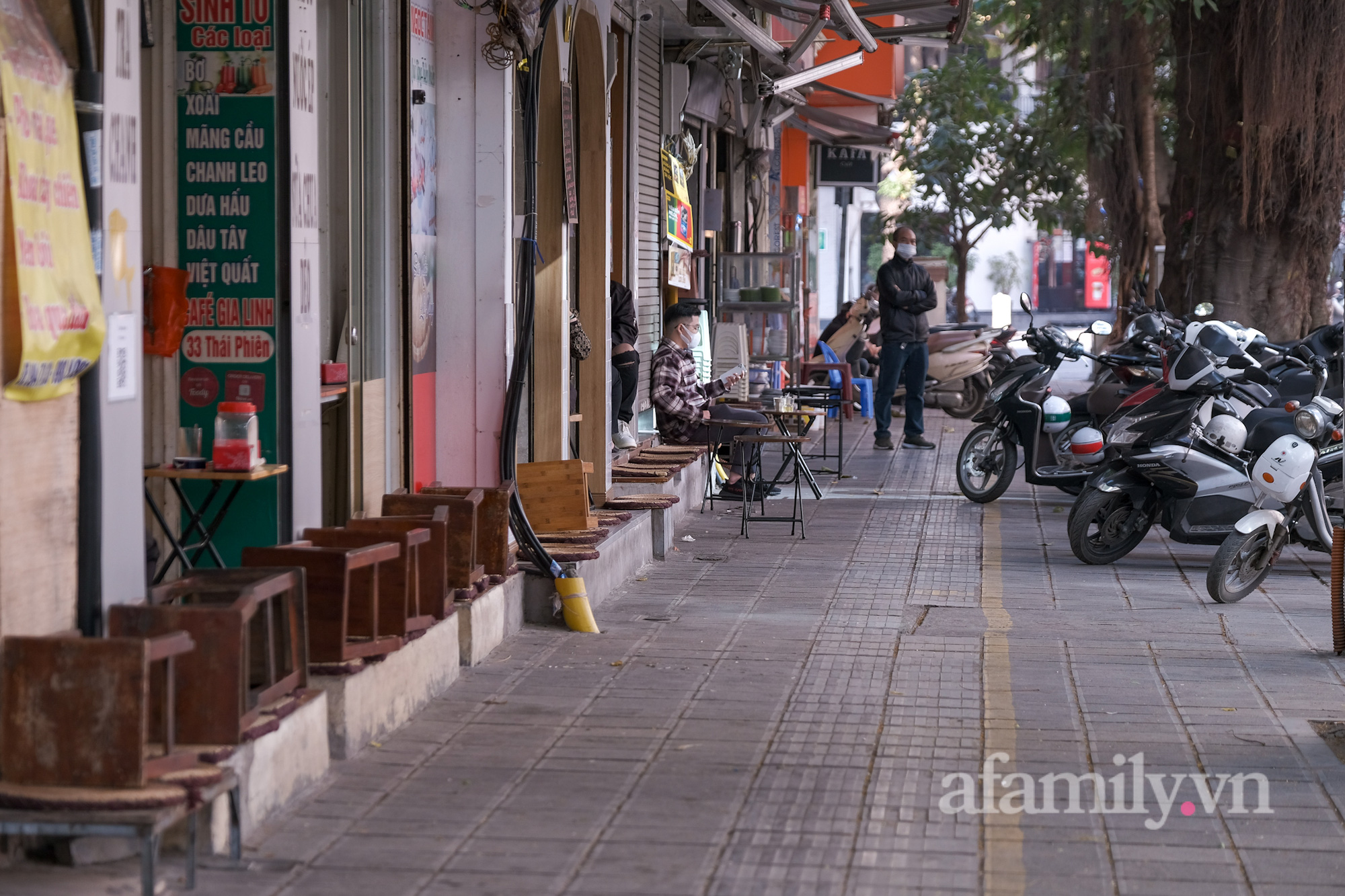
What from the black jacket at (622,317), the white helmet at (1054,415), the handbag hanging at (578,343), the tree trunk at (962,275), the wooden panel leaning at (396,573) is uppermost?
the tree trunk at (962,275)

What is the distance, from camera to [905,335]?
51.7 ft

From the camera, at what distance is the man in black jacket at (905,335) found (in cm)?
1553

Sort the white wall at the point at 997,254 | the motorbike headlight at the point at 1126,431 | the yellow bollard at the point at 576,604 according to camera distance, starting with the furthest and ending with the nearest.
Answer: the white wall at the point at 997,254
the motorbike headlight at the point at 1126,431
the yellow bollard at the point at 576,604

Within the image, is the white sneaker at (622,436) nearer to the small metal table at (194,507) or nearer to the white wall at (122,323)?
the small metal table at (194,507)

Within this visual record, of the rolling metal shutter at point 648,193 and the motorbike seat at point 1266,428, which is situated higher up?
the rolling metal shutter at point 648,193

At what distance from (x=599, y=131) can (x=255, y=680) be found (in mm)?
5622

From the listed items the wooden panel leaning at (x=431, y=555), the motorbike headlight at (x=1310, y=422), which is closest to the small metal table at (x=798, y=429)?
the motorbike headlight at (x=1310, y=422)

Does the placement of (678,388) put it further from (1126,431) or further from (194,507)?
(194,507)

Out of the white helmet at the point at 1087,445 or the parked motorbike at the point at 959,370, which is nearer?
the white helmet at the point at 1087,445

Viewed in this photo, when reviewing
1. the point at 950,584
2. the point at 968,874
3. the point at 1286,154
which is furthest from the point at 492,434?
the point at 1286,154

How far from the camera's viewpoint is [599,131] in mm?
9969

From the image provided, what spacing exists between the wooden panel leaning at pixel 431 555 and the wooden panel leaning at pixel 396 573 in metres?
0.07

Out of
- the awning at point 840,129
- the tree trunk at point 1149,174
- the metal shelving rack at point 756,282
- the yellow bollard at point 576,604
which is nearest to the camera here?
the yellow bollard at point 576,604

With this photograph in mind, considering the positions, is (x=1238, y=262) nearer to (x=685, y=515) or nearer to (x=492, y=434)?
(x=685, y=515)
